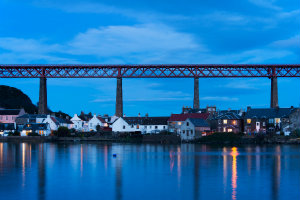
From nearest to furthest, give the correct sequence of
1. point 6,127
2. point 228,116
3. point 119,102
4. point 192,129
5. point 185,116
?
point 192,129
point 228,116
point 185,116
point 6,127
point 119,102

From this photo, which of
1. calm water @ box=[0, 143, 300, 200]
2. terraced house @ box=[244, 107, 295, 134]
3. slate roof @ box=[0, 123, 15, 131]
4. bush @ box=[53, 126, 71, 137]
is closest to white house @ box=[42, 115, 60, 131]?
bush @ box=[53, 126, 71, 137]

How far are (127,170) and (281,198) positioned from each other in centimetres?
1484

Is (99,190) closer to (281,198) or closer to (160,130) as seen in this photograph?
(281,198)

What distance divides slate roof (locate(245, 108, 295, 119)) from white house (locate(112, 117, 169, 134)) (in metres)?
17.6

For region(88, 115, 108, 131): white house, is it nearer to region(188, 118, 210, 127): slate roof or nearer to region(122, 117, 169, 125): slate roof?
region(122, 117, 169, 125): slate roof

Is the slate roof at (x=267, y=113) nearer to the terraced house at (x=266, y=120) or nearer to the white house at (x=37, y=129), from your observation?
the terraced house at (x=266, y=120)

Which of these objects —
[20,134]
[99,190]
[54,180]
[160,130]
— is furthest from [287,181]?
[20,134]

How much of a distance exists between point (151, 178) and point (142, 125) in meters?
62.3

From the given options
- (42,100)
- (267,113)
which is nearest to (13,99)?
(42,100)

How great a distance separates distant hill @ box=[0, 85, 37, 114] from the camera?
529 ft

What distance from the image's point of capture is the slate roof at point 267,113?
81.0 meters

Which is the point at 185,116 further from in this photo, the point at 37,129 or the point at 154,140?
the point at 37,129

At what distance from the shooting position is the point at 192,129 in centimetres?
8119

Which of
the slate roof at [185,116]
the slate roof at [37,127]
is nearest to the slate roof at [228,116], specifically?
the slate roof at [185,116]
